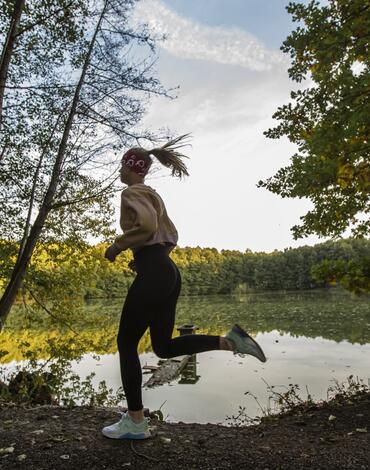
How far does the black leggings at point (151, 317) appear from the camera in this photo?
254 cm

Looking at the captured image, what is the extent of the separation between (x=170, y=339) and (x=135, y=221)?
87 cm

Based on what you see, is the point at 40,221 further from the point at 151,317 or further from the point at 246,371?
the point at 246,371

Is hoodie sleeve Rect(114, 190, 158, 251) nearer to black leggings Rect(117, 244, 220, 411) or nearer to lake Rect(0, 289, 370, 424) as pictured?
black leggings Rect(117, 244, 220, 411)

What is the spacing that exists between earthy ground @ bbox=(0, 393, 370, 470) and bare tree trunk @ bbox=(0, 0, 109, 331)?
4.47m

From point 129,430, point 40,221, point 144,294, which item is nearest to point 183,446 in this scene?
point 129,430

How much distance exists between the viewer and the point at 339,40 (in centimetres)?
470

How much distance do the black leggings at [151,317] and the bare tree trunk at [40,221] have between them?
19.2 ft

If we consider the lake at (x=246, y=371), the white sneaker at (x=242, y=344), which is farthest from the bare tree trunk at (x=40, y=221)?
the white sneaker at (x=242, y=344)

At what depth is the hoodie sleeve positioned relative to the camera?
2.51 metres

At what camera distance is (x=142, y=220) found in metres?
2.50

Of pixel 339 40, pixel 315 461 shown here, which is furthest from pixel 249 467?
pixel 339 40

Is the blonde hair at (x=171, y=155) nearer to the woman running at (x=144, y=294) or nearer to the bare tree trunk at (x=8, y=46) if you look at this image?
the woman running at (x=144, y=294)

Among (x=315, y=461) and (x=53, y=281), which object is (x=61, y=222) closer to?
(x=53, y=281)

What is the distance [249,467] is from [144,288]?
127cm
